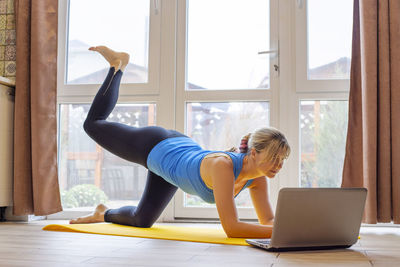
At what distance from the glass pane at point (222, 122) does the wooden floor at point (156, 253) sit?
1026 mm

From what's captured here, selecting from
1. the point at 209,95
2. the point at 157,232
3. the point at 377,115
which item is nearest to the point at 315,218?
the point at 157,232

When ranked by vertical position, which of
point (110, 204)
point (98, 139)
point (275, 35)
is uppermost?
point (275, 35)

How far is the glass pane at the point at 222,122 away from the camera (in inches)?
114

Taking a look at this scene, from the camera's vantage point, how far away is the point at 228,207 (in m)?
1.87

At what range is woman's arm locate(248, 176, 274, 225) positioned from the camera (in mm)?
2174

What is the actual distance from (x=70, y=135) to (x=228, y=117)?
1045 mm

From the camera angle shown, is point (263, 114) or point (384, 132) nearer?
point (384, 132)

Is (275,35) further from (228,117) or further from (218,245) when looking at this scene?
(218,245)

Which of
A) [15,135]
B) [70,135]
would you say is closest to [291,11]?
[70,135]

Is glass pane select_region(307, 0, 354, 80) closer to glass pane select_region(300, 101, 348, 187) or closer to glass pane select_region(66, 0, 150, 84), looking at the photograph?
glass pane select_region(300, 101, 348, 187)

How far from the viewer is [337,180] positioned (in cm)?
274

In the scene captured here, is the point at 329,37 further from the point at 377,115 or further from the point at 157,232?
the point at 157,232

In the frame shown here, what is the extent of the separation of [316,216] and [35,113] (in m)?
1.85

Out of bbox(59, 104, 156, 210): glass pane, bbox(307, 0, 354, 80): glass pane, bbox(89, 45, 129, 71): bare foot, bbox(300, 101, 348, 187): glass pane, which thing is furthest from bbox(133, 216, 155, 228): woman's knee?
bbox(307, 0, 354, 80): glass pane
